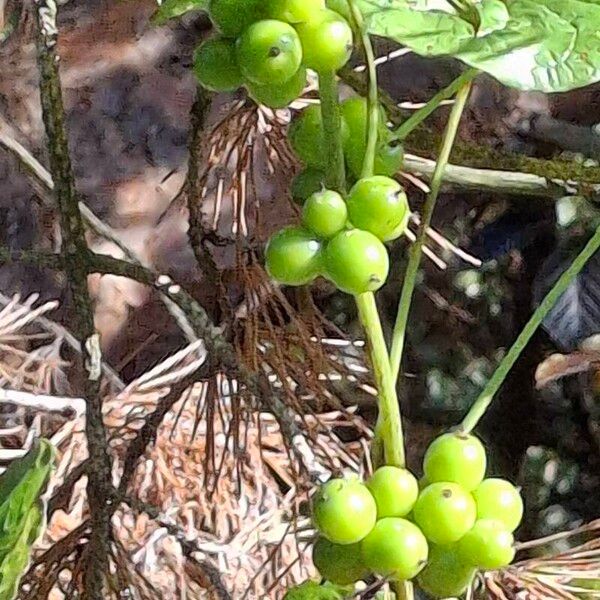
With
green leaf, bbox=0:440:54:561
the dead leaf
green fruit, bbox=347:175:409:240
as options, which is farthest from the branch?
the dead leaf

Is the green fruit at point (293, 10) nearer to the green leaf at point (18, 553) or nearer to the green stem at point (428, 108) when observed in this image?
the green stem at point (428, 108)

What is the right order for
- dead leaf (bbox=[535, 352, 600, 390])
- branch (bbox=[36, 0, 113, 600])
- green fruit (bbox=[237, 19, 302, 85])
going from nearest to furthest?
green fruit (bbox=[237, 19, 302, 85]) → branch (bbox=[36, 0, 113, 600]) → dead leaf (bbox=[535, 352, 600, 390])

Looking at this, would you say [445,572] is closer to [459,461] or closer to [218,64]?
[459,461]

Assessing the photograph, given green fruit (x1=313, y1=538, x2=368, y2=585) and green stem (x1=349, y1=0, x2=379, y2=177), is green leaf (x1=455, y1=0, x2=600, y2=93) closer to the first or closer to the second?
green stem (x1=349, y1=0, x2=379, y2=177)

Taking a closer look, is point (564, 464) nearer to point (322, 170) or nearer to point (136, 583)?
point (136, 583)

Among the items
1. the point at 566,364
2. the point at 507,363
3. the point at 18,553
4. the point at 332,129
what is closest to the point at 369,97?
the point at 332,129

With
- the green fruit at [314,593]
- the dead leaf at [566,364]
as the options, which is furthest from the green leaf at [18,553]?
the dead leaf at [566,364]

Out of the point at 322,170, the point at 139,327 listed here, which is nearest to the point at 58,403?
the point at 139,327
